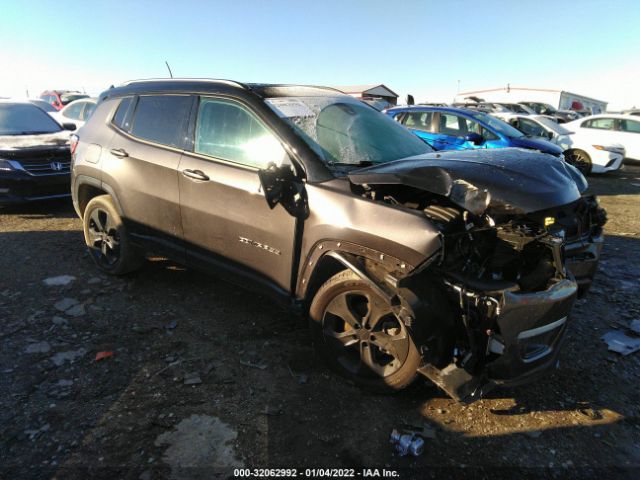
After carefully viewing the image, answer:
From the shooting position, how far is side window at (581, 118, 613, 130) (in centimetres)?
1212

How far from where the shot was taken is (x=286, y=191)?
2.72 m

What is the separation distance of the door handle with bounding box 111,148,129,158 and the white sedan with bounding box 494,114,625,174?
32.2 feet

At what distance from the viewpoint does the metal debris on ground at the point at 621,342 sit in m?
3.20

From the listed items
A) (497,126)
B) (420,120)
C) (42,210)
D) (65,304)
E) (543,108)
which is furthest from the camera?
(543,108)

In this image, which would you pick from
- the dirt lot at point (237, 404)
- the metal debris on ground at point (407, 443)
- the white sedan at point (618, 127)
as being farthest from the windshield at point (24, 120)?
the white sedan at point (618, 127)

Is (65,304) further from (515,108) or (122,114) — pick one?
(515,108)

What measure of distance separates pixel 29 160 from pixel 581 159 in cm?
1230

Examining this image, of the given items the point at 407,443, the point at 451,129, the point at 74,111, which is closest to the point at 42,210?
the point at 74,111

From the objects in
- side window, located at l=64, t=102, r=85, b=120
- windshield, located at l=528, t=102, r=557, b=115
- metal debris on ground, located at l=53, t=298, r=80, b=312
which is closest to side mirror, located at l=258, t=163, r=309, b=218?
metal debris on ground, located at l=53, t=298, r=80, b=312

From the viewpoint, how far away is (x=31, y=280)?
4125 millimetres

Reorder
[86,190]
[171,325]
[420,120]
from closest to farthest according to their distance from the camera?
1. [171,325]
2. [86,190]
3. [420,120]

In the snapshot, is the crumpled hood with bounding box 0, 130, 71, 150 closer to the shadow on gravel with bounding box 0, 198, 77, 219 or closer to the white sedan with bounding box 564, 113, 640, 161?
the shadow on gravel with bounding box 0, 198, 77, 219

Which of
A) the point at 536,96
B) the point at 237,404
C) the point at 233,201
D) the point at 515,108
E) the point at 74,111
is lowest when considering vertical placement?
the point at 237,404

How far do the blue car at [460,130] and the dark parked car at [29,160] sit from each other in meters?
6.27
